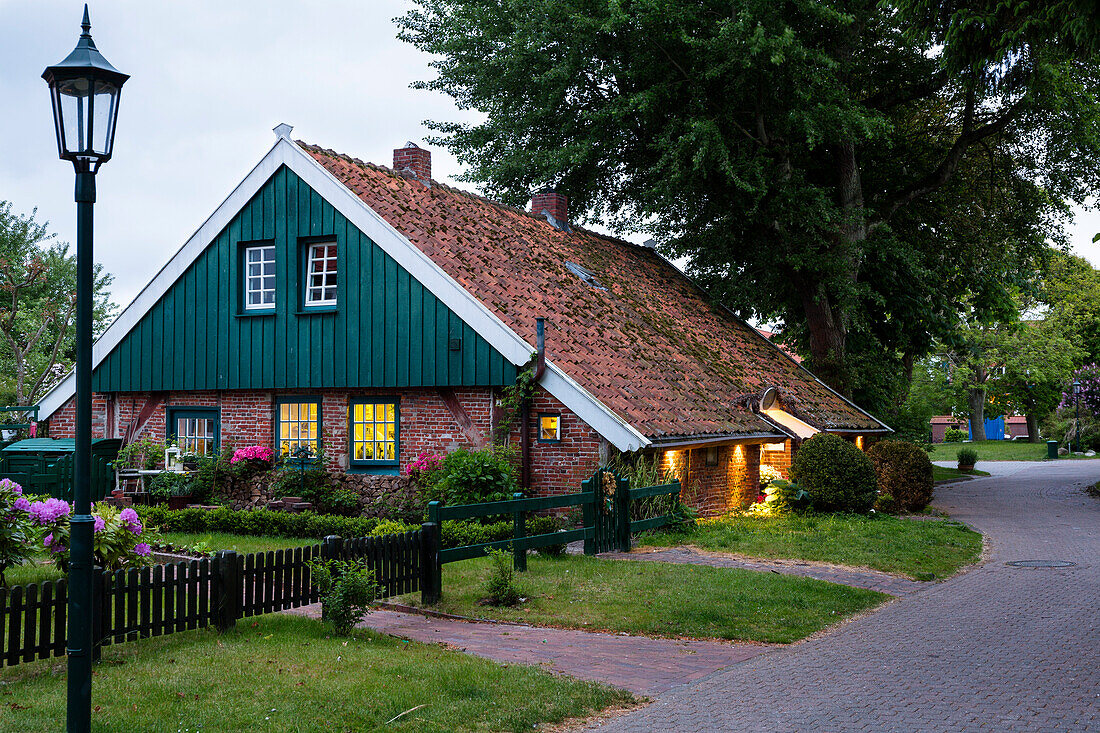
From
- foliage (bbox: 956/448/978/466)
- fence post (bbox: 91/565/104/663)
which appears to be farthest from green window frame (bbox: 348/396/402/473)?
foliage (bbox: 956/448/978/466)

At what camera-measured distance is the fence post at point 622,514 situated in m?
14.7

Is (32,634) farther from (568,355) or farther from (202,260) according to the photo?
(202,260)

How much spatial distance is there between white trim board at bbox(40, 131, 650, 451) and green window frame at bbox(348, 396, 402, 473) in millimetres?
2545

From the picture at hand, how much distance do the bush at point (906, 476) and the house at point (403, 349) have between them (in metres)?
1.55

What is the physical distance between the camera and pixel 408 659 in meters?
8.26

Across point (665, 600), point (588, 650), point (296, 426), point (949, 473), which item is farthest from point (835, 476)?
point (949, 473)

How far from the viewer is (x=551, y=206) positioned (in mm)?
24688

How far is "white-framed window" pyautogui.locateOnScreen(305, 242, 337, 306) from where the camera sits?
62.8 feet

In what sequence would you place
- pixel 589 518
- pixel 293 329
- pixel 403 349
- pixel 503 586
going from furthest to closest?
pixel 293 329, pixel 403 349, pixel 589 518, pixel 503 586

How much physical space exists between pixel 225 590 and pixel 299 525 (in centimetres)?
694

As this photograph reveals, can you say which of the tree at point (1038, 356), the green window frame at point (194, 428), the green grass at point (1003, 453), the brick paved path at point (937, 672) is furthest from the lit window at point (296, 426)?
the tree at point (1038, 356)

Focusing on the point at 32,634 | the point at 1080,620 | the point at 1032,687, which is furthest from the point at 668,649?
the point at 32,634

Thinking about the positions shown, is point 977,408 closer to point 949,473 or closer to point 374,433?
point 949,473

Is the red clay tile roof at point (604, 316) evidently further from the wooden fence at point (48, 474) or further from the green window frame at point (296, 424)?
the wooden fence at point (48, 474)
